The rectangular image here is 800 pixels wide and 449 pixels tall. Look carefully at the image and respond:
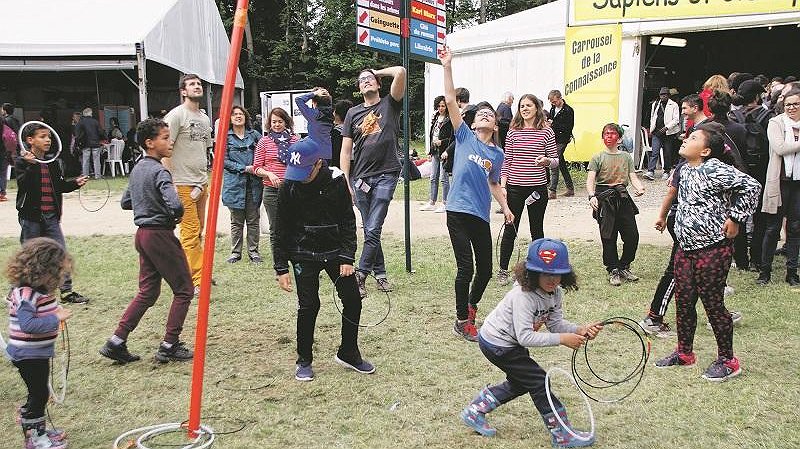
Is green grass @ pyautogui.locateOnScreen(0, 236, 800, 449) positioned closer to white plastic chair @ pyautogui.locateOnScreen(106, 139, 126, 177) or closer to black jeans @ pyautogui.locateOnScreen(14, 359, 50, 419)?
black jeans @ pyautogui.locateOnScreen(14, 359, 50, 419)

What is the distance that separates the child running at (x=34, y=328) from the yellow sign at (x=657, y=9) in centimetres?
1300

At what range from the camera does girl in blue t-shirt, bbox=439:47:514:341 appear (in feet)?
18.7

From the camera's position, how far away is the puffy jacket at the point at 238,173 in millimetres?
8445

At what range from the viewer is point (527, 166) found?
7371 millimetres

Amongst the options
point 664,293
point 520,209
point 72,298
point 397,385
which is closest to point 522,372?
point 397,385

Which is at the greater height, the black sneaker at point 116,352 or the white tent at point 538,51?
the white tent at point 538,51

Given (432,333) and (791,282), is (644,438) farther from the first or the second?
(791,282)

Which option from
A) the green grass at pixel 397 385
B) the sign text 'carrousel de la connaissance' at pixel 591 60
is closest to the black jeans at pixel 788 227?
the green grass at pixel 397 385

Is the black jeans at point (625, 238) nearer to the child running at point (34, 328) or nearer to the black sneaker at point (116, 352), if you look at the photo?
the black sneaker at point (116, 352)

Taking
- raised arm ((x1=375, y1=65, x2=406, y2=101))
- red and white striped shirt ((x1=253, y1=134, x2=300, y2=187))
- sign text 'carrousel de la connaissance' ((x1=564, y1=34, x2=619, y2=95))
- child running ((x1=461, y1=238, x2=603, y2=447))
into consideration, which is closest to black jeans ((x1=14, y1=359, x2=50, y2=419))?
child running ((x1=461, y1=238, x2=603, y2=447))

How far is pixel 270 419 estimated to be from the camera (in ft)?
13.9

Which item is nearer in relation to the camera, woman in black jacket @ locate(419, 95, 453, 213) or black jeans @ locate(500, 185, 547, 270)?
black jeans @ locate(500, 185, 547, 270)

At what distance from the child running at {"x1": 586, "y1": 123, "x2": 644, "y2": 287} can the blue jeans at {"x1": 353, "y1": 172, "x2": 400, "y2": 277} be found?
218 cm

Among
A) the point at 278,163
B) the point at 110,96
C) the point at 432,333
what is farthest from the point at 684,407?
the point at 110,96
